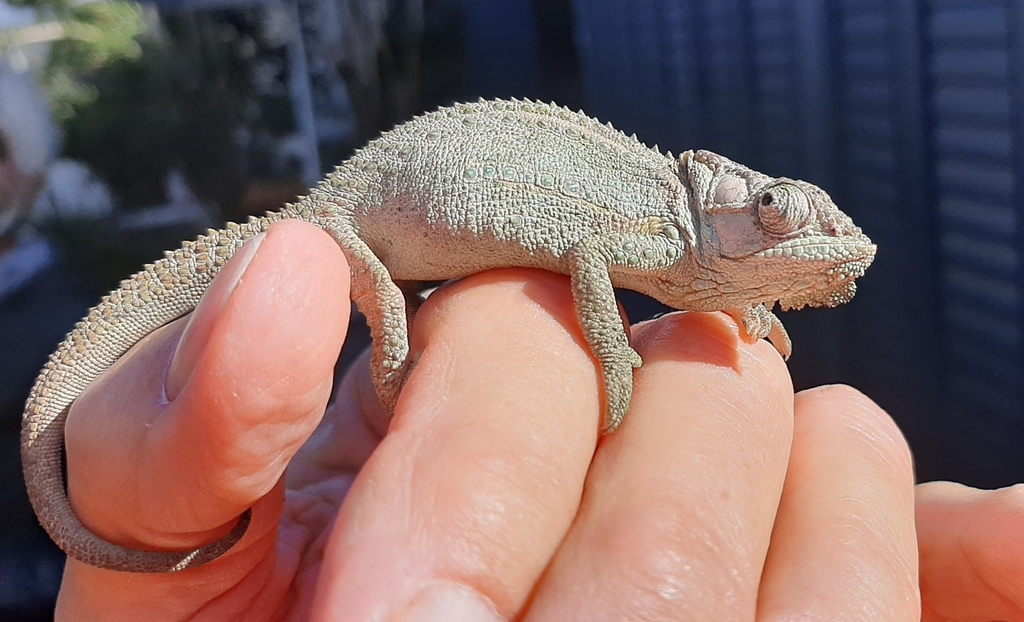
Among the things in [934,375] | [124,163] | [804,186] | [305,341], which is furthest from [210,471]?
[124,163]

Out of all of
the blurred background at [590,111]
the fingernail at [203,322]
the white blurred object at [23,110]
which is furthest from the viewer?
the white blurred object at [23,110]

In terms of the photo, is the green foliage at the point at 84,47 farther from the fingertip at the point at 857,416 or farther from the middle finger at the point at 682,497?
the fingertip at the point at 857,416

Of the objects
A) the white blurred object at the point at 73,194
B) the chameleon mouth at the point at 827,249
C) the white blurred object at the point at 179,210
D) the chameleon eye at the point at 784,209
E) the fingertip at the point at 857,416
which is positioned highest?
the chameleon eye at the point at 784,209

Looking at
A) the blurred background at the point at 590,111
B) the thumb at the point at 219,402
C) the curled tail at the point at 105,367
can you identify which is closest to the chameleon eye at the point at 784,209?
the thumb at the point at 219,402

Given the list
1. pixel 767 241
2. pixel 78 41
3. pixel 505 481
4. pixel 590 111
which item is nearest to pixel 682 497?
pixel 505 481

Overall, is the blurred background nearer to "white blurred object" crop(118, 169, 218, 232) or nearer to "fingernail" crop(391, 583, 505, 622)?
"white blurred object" crop(118, 169, 218, 232)

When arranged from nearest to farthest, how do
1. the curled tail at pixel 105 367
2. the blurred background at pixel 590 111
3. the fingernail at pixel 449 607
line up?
the fingernail at pixel 449 607 < the curled tail at pixel 105 367 < the blurred background at pixel 590 111

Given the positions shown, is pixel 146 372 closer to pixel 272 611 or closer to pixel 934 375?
pixel 272 611

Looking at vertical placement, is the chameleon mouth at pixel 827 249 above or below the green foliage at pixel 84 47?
below
